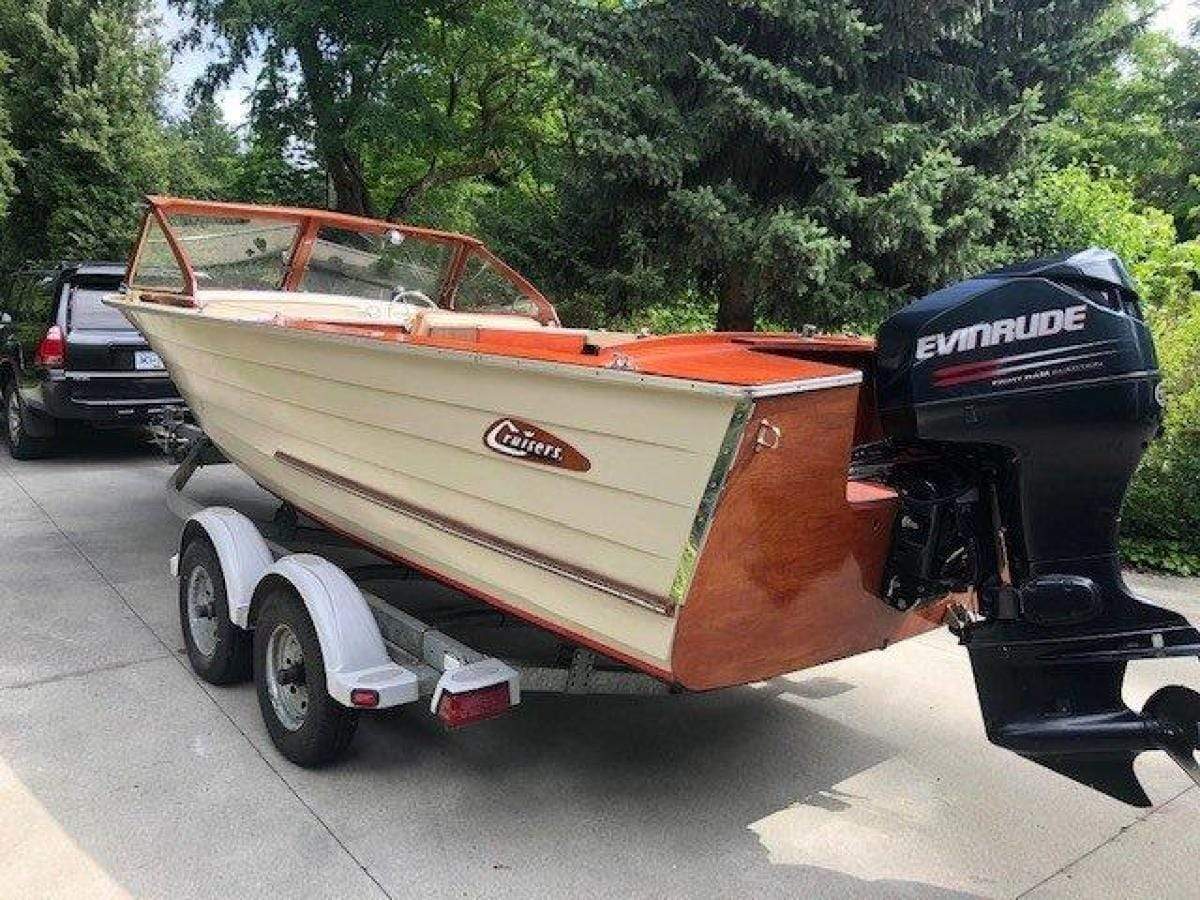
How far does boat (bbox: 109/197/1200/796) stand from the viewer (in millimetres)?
2248

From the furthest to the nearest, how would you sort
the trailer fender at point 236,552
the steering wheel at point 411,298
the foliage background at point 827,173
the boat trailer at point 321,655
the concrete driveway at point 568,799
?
1. the foliage background at point 827,173
2. the steering wheel at point 411,298
3. the trailer fender at point 236,552
4. the boat trailer at point 321,655
5. the concrete driveway at point 568,799

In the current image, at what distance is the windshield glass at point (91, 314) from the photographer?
8.07 metres

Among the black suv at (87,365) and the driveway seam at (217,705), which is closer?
the driveway seam at (217,705)

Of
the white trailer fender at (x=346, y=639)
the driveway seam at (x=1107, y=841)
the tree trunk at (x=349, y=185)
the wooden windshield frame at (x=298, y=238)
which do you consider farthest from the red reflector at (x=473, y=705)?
the tree trunk at (x=349, y=185)

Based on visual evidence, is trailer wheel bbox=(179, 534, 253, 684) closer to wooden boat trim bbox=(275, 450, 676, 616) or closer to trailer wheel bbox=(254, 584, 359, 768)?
trailer wheel bbox=(254, 584, 359, 768)

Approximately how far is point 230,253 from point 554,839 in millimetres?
3569

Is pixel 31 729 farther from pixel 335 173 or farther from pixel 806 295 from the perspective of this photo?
pixel 335 173

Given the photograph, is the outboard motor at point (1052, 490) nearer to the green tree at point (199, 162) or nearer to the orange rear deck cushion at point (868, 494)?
the orange rear deck cushion at point (868, 494)

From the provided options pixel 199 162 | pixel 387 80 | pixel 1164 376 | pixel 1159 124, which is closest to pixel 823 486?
pixel 1164 376

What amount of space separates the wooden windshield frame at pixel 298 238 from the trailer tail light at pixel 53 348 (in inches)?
126

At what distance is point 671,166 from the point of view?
7.09m

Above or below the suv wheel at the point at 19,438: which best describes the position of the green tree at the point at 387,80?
above

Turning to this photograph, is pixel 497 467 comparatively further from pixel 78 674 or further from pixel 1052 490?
pixel 78 674

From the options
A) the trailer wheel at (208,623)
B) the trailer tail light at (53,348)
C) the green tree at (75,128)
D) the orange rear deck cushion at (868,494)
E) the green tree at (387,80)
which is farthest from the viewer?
the green tree at (75,128)
